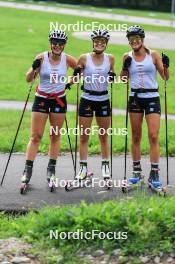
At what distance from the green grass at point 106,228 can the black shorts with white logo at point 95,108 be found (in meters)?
2.18

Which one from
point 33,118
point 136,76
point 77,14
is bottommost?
point 33,118

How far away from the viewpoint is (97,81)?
9.58m

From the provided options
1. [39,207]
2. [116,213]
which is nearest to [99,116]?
[39,207]

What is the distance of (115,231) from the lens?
738 cm

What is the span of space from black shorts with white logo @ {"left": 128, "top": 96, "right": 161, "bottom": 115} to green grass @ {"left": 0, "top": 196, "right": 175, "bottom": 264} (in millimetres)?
2038

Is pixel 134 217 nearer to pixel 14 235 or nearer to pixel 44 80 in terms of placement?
pixel 14 235

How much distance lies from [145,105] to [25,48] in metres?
21.3

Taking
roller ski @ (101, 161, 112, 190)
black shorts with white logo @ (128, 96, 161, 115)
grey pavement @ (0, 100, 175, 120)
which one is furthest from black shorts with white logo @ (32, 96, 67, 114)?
grey pavement @ (0, 100, 175, 120)

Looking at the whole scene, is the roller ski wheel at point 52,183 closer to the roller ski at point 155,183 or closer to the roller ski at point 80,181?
the roller ski at point 80,181

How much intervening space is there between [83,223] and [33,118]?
8.79 feet

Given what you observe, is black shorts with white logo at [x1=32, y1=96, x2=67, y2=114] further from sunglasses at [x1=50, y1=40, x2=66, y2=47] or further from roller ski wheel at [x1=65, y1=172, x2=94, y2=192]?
roller ski wheel at [x1=65, y1=172, x2=94, y2=192]

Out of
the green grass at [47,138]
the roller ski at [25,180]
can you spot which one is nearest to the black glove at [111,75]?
the roller ski at [25,180]

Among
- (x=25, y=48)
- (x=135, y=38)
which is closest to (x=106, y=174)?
(x=135, y=38)

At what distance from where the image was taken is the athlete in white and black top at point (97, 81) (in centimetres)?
949
